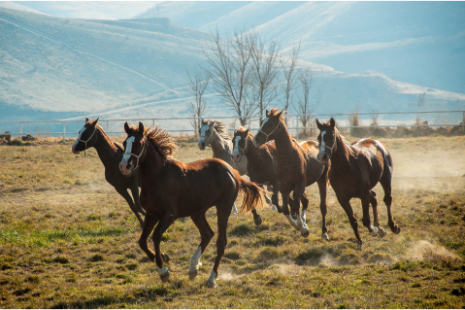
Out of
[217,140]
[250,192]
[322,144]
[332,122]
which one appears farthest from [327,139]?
[217,140]

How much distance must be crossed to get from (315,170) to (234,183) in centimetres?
285

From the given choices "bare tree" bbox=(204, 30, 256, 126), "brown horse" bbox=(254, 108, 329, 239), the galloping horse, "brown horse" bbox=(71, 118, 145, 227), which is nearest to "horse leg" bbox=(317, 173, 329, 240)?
"brown horse" bbox=(254, 108, 329, 239)

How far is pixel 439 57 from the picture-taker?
5497 inches

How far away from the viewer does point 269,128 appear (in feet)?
22.6

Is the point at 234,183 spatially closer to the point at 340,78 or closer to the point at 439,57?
the point at 340,78

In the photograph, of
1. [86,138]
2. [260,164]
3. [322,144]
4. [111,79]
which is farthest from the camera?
[111,79]

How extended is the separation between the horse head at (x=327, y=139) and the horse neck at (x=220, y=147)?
12.4 ft

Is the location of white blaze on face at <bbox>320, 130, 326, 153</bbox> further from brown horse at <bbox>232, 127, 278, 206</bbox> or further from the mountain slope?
the mountain slope

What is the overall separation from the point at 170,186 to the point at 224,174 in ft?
2.80

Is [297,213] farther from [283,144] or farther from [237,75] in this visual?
[237,75]

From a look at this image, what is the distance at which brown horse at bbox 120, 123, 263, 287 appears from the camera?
4730mm

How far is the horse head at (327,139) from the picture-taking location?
227 inches

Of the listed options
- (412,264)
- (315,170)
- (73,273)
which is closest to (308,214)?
(315,170)

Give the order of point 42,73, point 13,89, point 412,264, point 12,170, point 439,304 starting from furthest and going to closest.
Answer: point 42,73
point 13,89
point 12,170
point 412,264
point 439,304
